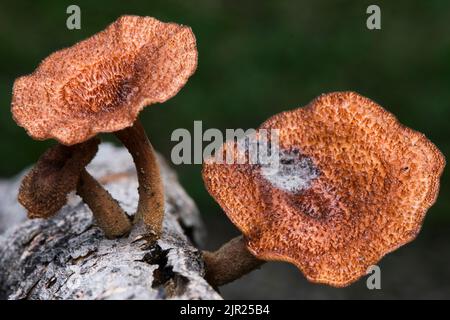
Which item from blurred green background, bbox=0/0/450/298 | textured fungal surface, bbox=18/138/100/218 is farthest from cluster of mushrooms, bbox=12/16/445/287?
blurred green background, bbox=0/0/450/298

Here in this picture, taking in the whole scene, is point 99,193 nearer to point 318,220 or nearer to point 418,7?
point 318,220

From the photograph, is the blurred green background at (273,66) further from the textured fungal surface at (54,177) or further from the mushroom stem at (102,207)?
the textured fungal surface at (54,177)

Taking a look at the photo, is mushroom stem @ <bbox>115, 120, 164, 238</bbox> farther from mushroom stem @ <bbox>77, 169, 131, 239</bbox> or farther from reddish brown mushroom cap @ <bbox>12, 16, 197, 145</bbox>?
reddish brown mushroom cap @ <bbox>12, 16, 197, 145</bbox>

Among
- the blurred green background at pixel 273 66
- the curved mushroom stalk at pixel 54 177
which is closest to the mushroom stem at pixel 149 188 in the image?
the curved mushroom stalk at pixel 54 177

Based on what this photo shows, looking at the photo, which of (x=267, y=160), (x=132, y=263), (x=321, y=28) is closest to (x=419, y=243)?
(x=321, y=28)

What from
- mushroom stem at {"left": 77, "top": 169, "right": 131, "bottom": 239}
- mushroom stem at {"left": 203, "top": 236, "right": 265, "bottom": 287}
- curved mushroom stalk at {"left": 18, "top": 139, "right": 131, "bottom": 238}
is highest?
curved mushroom stalk at {"left": 18, "top": 139, "right": 131, "bottom": 238}

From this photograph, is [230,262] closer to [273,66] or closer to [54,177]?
[54,177]

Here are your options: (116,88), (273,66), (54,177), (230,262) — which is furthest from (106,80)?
(273,66)
